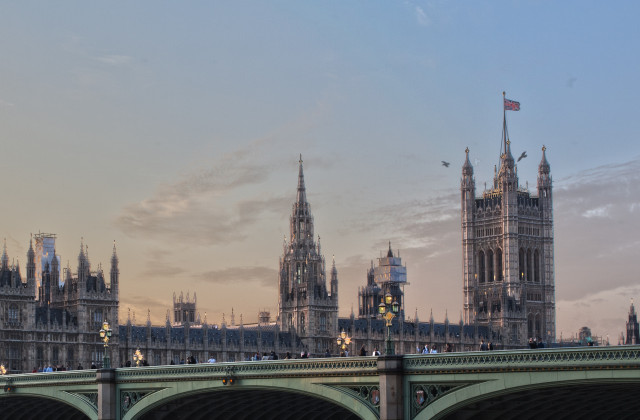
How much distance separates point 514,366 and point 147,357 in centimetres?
10807

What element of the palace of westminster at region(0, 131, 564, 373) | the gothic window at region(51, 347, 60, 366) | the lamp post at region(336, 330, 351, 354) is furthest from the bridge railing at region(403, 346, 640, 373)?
the gothic window at region(51, 347, 60, 366)

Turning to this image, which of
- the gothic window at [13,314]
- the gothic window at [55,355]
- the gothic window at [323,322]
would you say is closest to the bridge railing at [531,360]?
the gothic window at [13,314]

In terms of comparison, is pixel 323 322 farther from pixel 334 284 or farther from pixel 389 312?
pixel 389 312

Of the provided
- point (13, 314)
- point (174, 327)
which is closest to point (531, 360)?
point (13, 314)

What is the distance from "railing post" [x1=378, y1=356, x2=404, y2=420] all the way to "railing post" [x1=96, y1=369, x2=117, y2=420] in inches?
811

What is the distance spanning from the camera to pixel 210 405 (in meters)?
67.3

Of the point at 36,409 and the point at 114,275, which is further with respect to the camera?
the point at 114,275

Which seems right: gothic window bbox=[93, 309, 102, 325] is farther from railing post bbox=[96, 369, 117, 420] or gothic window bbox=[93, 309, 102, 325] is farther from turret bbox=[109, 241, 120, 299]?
railing post bbox=[96, 369, 117, 420]

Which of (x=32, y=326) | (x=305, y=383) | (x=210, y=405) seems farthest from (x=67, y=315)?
(x=305, y=383)

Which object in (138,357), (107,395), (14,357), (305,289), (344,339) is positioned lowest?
(107,395)

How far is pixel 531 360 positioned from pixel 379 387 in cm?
816

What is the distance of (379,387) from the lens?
163 feet

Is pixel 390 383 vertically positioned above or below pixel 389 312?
below

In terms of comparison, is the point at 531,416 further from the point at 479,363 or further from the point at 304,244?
the point at 304,244
